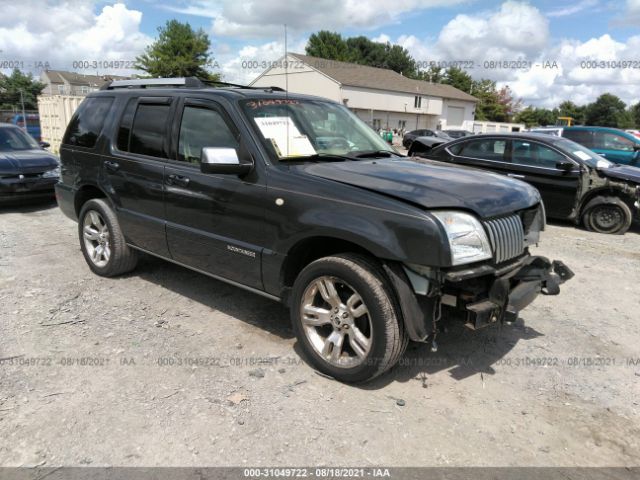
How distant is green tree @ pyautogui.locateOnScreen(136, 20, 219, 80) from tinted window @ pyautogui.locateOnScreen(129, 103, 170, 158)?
4617 cm

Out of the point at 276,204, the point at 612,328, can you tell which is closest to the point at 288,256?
the point at 276,204

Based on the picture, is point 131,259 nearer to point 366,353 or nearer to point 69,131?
point 69,131

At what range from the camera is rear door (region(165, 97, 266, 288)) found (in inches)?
145

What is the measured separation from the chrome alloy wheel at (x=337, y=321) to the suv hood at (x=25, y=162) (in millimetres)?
7658

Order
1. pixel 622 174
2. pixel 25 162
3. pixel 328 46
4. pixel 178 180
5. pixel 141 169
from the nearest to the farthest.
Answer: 1. pixel 178 180
2. pixel 141 169
3. pixel 622 174
4. pixel 25 162
5. pixel 328 46

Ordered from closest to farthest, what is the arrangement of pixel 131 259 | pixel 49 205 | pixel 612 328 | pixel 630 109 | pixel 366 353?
pixel 366 353, pixel 612 328, pixel 131 259, pixel 49 205, pixel 630 109

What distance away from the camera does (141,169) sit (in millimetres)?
4504

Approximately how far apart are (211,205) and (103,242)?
201cm

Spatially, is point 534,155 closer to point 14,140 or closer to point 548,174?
point 548,174

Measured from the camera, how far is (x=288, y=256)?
349cm

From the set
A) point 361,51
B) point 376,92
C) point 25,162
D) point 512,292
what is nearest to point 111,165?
point 512,292

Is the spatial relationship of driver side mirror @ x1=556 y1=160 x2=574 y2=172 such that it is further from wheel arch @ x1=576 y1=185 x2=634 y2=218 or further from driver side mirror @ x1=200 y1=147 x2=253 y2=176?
driver side mirror @ x1=200 y1=147 x2=253 y2=176

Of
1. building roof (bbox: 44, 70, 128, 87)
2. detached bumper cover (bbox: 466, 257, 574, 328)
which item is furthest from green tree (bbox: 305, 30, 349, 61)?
detached bumper cover (bbox: 466, 257, 574, 328)

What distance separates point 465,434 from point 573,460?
574 mm
